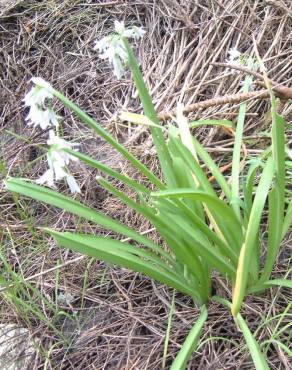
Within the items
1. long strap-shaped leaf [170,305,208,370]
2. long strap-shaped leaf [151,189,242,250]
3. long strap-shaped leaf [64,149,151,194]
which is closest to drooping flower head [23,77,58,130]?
long strap-shaped leaf [64,149,151,194]

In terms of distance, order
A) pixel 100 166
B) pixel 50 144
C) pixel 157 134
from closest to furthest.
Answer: pixel 50 144, pixel 100 166, pixel 157 134

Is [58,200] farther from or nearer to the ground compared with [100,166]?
nearer to the ground

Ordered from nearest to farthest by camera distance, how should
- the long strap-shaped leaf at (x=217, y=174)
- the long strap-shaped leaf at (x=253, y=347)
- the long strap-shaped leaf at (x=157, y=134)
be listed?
the long strap-shaped leaf at (x=253, y=347)
the long strap-shaped leaf at (x=157, y=134)
the long strap-shaped leaf at (x=217, y=174)

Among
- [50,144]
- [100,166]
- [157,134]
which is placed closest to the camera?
[50,144]

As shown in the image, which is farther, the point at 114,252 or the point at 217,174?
the point at 217,174

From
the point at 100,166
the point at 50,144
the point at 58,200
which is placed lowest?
the point at 58,200

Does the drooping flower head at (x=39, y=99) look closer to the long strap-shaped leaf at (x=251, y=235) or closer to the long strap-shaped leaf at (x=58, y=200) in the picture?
the long strap-shaped leaf at (x=58, y=200)

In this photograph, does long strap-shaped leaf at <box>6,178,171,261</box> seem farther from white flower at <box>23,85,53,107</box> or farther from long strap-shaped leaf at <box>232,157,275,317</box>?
long strap-shaped leaf at <box>232,157,275,317</box>

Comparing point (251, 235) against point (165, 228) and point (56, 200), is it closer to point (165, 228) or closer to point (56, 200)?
point (165, 228)

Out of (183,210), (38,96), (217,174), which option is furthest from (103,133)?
(217,174)

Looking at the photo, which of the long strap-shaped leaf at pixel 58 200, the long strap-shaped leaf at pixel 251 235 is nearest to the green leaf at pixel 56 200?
the long strap-shaped leaf at pixel 58 200
